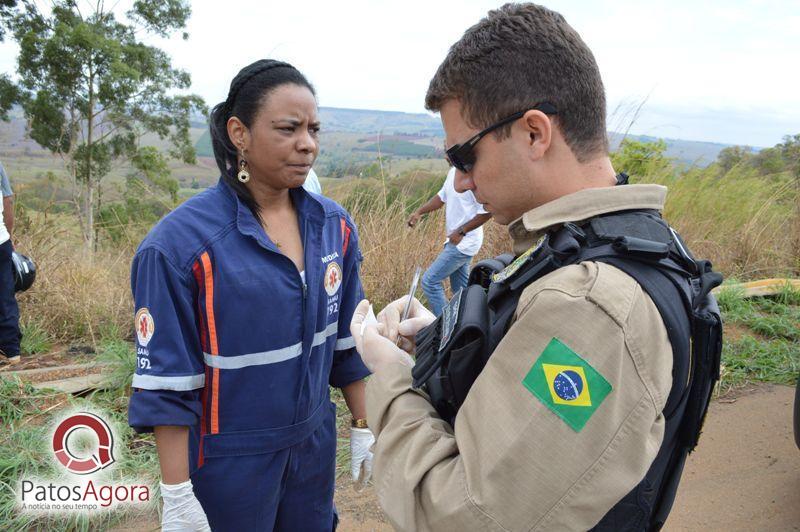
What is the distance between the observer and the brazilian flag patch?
2.87 feet

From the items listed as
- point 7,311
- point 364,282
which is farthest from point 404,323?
point 7,311

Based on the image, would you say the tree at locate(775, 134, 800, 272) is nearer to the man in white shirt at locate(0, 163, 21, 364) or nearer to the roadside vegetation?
the roadside vegetation

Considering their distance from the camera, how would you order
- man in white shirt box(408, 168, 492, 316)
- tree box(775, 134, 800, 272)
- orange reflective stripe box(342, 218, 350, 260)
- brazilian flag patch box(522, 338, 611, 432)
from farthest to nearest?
tree box(775, 134, 800, 272), man in white shirt box(408, 168, 492, 316), orange reflective stripe box(342, 218, 350, 260), brazilian flag patch box(522, 338, 611, 432)

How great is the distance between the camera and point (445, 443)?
0.99 meters

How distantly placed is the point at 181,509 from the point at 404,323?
0.96 meters

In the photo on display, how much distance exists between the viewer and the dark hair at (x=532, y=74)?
1107mm

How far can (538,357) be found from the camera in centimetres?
91

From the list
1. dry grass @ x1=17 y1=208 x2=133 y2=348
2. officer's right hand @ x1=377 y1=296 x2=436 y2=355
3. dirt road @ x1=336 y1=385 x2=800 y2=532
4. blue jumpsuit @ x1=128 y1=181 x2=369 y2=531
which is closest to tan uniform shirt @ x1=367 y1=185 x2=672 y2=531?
officer's right hand @ x1=377 y1=296 x2=436 y2=355

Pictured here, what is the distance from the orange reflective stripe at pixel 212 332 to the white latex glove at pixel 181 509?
188 mm

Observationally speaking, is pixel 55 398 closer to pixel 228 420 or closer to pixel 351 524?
pixel 351 524

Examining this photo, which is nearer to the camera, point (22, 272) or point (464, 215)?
point (22, 272)

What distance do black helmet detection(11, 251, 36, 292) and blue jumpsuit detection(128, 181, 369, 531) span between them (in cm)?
360

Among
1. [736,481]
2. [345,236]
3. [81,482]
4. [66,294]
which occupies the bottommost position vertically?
[736,481]

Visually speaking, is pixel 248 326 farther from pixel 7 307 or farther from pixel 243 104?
pixel 7 307
